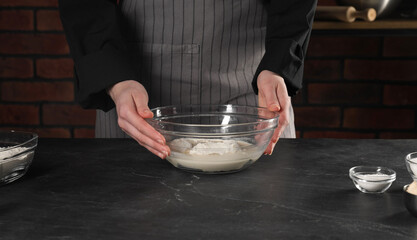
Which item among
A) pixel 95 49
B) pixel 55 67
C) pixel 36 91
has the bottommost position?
pixel 36 91

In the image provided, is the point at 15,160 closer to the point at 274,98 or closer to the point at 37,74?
the point at 274,98

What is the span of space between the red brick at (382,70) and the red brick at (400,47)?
0.03 metres

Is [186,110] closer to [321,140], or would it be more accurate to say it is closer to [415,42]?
[321,140]

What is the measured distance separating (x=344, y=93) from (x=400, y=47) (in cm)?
27

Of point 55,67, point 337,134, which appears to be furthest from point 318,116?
point 55,67

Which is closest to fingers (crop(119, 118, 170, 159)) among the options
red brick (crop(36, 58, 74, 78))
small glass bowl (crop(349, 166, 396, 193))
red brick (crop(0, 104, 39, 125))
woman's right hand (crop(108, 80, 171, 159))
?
woman's right hand (crop(108, 80, 171, 159))

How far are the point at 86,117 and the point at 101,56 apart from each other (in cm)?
114

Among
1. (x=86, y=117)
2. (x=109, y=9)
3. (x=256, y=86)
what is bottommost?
(x=86, y=117)

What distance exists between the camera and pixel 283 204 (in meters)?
0.69

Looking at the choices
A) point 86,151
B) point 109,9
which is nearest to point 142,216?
point 86,151

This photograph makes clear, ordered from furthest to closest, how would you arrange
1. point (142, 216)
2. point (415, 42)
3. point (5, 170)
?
point (415, 42) < point (5, 170) < point (142, 216)

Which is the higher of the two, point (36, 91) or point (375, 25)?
point (375, 25)

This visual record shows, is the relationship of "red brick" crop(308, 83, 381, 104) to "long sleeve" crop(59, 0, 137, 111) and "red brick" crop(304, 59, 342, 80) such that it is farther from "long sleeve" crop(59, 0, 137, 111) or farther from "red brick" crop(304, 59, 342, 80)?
"long sleeve" crop(59, 0, 137, 111)

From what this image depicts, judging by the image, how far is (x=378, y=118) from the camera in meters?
2.10
